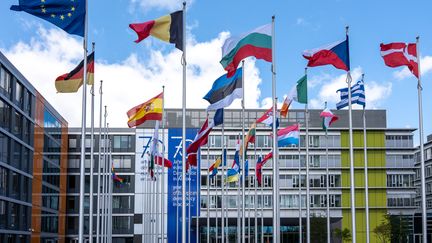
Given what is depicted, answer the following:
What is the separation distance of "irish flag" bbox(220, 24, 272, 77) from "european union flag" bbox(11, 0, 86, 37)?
5947 millimetres

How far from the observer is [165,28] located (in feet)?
96.6

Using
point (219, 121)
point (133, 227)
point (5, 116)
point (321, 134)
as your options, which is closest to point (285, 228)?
point (321, 134)

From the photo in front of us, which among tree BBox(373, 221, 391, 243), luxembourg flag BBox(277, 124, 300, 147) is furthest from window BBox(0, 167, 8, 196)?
tree BBox(373, 221, 391, 243)

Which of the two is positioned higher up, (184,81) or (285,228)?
(184,81)

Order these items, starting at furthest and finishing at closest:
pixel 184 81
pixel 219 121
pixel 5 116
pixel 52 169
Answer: pixel 52 169
pixel 5 116
pixel 219 121
pixel 184 81

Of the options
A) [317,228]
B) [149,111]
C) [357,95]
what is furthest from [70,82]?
[317,228]

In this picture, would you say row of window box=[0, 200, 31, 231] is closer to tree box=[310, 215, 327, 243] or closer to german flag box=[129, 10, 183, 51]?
tree box=[310, 215, 327, 243]

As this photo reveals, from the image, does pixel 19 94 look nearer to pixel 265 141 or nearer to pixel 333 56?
pixel 265 141

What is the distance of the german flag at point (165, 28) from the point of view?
2830cm

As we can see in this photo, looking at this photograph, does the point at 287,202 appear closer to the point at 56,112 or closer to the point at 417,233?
the point at 417,233

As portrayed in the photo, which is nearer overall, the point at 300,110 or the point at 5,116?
the point at 5,116

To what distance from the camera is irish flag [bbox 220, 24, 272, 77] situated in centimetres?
2934

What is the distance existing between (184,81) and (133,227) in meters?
80.2

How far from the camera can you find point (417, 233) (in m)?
112
